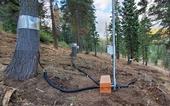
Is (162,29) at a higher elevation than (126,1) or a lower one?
lower

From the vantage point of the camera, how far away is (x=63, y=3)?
95.7 feet

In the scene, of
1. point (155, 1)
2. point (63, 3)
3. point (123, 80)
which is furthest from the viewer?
point (63, 3)

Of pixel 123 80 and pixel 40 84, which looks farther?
pixel 123 80

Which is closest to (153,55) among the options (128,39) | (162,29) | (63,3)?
(128,39)

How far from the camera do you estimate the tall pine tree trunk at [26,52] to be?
7016 millimetres

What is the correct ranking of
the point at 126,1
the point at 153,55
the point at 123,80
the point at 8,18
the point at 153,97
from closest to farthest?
the point at 153,97, the point at 123,80, the point at 8,18, the point at 126,1, the point at 153,55

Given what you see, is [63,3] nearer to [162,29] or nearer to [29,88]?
[162,29]

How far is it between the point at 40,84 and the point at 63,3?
22959 millimetres

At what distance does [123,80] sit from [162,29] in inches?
473

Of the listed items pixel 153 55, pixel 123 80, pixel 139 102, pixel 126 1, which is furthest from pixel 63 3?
pixel 153 55

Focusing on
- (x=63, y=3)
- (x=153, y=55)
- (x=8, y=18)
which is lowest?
(x=153, y=55)

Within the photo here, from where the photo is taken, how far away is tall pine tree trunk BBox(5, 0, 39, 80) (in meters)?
7.02

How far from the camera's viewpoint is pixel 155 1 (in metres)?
18.0

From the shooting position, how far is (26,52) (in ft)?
23.2
